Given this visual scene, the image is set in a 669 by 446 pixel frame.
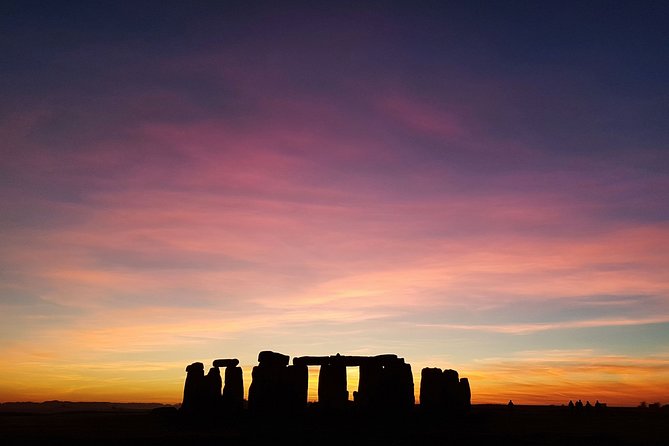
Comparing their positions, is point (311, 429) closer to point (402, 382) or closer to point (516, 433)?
point (402, 382)

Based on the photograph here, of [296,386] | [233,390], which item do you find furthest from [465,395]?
[233,390]

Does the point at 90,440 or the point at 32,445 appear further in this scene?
the point at 90,440

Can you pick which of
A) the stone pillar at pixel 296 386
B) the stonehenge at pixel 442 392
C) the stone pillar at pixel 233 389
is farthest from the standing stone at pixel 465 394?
the stone pillar at pixel 233 389

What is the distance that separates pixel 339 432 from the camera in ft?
87.8

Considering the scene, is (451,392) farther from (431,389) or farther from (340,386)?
(340,386)

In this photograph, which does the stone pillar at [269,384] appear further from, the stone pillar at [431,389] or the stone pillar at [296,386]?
the stone pillar at [431,389]

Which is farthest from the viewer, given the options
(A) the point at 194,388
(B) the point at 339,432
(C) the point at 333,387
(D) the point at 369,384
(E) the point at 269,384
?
(A) the point at 194,388

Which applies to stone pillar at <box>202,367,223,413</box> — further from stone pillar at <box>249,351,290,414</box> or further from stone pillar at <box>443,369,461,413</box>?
stone pillar at <box>443,369,461,413</box>

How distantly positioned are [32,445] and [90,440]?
6.95 feet

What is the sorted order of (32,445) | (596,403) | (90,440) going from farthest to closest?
(596,403) < (90,440) < (32,445)

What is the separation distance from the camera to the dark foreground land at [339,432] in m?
24.0

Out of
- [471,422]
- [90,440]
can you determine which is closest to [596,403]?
[471,422]

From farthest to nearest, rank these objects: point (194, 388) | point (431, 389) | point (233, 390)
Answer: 1. point (194, 388)
2. point (233, 390)
3. point (431, 389)

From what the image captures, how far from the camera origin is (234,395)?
35031mm
